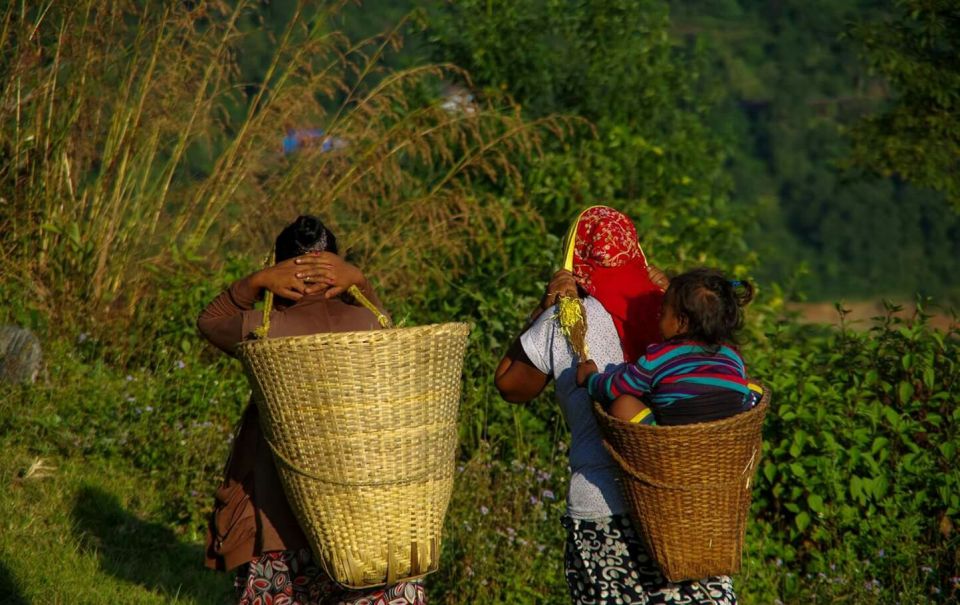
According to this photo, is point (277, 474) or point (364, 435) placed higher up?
point (364, 435)

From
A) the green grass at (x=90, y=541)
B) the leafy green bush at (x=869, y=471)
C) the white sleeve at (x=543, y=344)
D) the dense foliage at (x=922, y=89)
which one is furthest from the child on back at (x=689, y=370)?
the dense foliage at (x=922, y=89)

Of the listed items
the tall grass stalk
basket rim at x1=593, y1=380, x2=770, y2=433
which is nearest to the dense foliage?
the tall grass stalk

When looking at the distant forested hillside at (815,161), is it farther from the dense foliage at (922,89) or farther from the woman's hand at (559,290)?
the woman's hand at (559,290)

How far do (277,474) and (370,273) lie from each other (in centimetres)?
325

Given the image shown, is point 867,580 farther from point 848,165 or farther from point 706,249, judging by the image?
point 848,165

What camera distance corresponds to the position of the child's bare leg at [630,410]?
121 inches

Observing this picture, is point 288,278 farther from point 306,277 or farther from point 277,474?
point 277,474

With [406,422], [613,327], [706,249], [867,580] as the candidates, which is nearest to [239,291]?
[406,422]

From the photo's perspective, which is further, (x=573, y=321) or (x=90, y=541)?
(x=90, y=541)

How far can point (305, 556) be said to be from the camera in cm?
348

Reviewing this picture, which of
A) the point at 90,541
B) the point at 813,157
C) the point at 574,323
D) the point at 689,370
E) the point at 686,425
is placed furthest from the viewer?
the point at 813,157

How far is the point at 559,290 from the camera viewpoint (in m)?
3.34

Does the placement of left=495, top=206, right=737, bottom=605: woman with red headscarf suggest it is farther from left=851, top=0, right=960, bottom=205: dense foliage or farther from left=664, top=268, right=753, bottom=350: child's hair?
left=851, top=0, right=960, bottom=205: dense foliage

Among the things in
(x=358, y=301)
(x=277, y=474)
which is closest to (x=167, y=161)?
(x=358, y=301)
